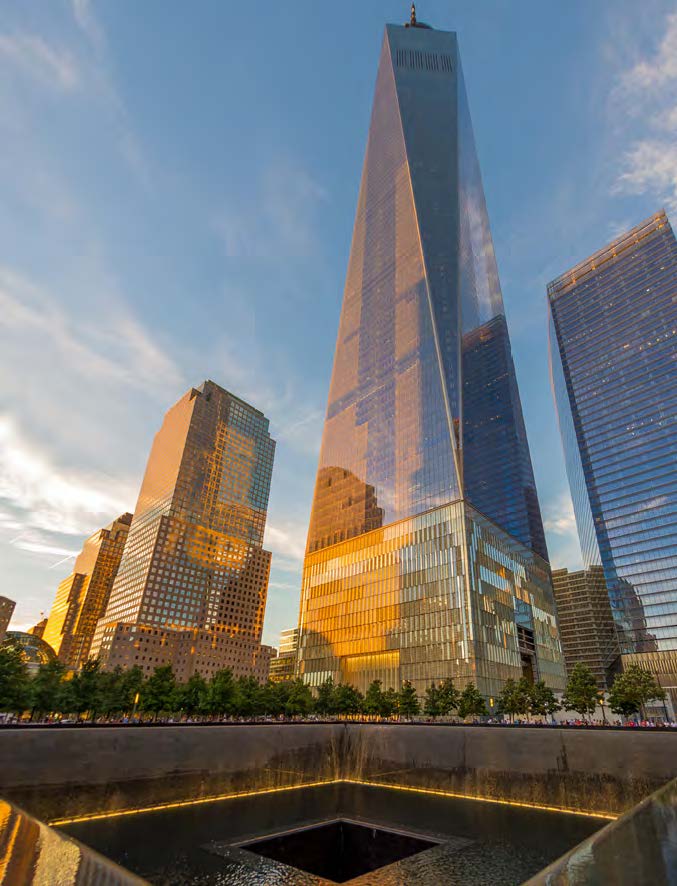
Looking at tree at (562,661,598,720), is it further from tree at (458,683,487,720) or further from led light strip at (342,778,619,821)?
led light strip at (342,778,619,821)

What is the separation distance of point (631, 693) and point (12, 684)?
226 feet

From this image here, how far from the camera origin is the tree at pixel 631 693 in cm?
5597

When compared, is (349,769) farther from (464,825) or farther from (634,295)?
(634,295)

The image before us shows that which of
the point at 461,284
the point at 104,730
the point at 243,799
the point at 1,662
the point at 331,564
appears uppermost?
the point at 461,284

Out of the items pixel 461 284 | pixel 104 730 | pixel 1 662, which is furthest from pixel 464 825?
pixel 461 284

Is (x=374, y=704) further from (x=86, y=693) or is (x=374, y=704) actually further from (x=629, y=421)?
(x=629, y=421)

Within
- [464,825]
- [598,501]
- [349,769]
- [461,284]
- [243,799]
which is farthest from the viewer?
[598,501]

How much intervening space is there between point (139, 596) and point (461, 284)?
15012cm

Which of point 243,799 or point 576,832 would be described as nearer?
point 576,832

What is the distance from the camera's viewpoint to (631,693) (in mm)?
55844

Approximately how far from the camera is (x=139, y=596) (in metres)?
174

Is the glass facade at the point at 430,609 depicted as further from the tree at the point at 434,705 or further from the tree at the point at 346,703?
the tree at the point at 346,703

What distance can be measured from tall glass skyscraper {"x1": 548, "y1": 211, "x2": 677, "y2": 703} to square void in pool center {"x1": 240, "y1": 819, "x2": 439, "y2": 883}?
129988mm

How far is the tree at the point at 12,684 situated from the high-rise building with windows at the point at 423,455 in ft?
189
